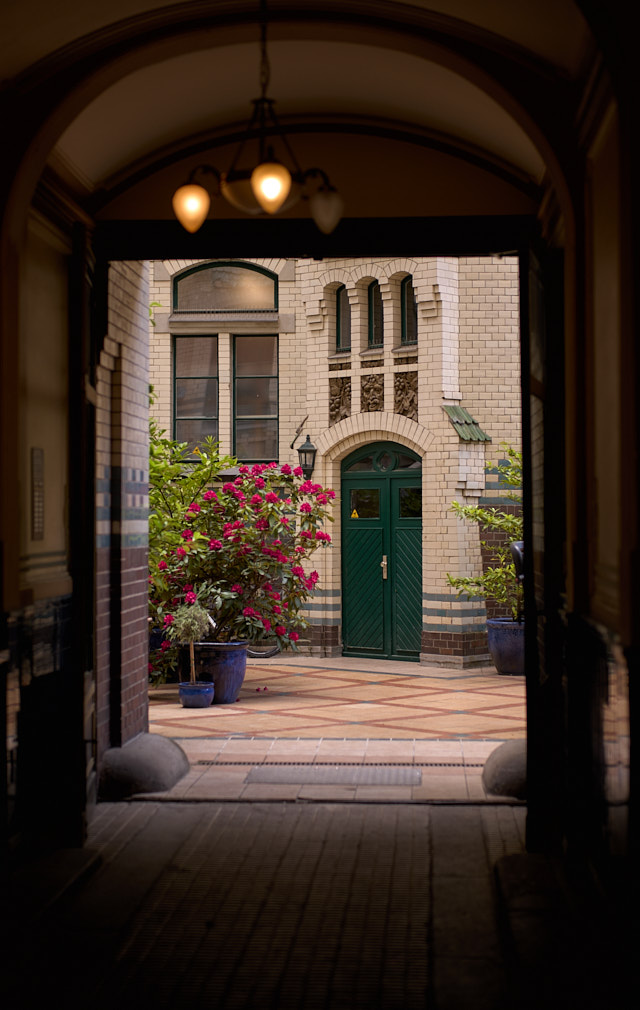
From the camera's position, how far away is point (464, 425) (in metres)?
14.1

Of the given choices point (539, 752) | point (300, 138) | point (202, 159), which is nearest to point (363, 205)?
point (300, 138)

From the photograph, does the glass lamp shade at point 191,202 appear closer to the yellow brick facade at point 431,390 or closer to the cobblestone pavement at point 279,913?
the cobblestone pavement at point 279,913

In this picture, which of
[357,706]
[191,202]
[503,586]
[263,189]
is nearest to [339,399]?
[503,586]

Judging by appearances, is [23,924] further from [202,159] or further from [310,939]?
[202,159]

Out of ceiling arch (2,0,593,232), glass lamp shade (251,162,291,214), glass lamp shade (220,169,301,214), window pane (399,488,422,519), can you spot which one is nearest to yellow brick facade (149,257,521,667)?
Answer: window pane (399,488,422,519)

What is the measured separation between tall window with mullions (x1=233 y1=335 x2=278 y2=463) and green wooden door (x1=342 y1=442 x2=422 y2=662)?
1.24 m

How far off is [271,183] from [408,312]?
33.7 feet

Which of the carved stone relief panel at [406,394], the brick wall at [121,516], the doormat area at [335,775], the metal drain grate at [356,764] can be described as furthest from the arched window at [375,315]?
the doormat area at [335,775]

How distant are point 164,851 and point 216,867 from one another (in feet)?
1.23

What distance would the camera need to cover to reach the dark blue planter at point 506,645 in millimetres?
13242

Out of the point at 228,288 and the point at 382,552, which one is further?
the point at 228,288

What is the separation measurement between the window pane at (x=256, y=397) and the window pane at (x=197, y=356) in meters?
0.47

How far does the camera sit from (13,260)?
4812mm

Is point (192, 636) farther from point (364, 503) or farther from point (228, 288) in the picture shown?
point (228, 288)
